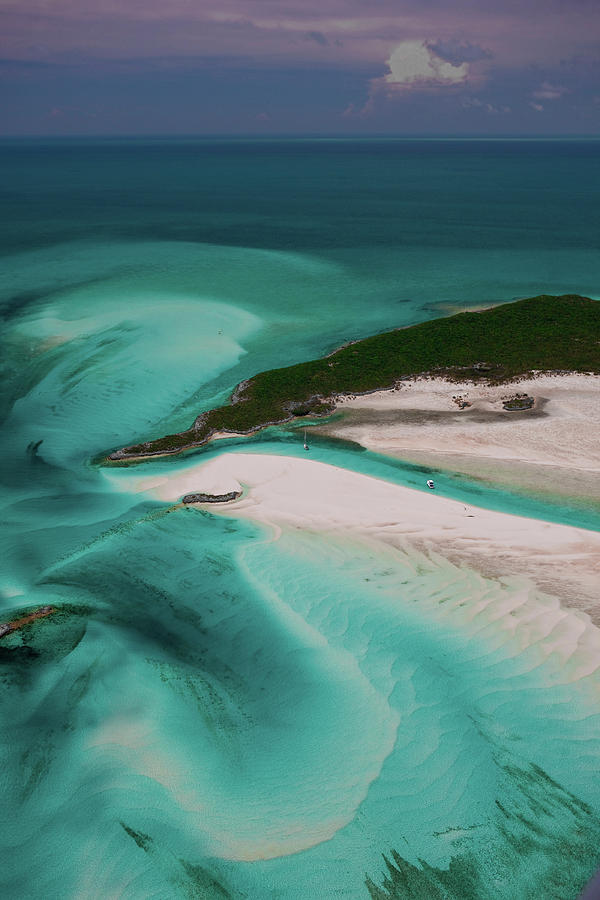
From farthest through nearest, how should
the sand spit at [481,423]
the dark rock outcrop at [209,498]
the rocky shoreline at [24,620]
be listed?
the sand spit at [481,423] < the dark rock outcrop at [209,498] < the rocky shoreline at [24,620]

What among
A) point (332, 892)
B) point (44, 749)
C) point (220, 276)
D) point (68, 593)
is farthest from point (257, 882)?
point (220, 276)

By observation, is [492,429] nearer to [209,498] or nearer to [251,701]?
[209,498]

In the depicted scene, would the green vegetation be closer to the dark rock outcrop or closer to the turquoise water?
the turquoise water

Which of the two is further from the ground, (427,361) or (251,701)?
(427,361)

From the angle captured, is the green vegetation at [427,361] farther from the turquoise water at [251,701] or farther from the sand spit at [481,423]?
the turquoise water at [251,701]

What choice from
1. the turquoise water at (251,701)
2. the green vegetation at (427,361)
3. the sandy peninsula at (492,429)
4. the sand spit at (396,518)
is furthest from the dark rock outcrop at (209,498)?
the sandy peninsula at (492,429)

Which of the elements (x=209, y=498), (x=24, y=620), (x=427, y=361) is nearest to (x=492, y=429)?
(x=427, y=361)

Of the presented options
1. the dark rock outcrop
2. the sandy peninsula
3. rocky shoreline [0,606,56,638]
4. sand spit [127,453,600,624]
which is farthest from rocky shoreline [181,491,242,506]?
the sandy peninsula

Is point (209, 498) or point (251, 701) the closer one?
point (251, 701)

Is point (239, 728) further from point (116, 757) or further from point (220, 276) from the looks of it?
point (220, 276)
